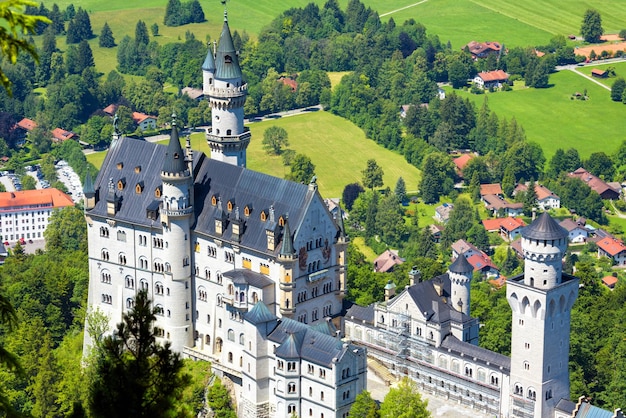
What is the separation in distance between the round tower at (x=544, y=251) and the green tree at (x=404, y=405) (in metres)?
14.8

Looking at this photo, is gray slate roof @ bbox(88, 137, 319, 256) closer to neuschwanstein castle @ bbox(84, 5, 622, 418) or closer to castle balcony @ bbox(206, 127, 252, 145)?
neuschwanstein castle @ bbox(84, 5, 622, 418)

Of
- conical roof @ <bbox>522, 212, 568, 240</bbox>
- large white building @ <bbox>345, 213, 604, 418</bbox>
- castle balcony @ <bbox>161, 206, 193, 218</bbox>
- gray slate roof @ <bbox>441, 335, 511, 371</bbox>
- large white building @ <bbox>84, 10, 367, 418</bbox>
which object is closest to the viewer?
conical roof @ <bbox>522, 212, 568, 240</bbox>

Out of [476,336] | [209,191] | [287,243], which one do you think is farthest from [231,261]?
[476,336]

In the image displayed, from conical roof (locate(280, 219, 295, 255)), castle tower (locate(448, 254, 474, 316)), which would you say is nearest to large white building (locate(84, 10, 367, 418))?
conical roof (locate(280, 219, 295, 255))

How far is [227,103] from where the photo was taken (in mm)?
145125

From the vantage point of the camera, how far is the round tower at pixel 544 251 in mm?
121000

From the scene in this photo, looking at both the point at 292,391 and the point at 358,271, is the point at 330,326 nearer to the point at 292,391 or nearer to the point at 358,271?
the point at 292,391

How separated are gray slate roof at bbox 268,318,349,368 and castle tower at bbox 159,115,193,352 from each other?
1473 centimetres

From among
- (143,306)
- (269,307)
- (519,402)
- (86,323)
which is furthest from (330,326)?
(143,306)

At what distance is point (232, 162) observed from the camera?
147125mm

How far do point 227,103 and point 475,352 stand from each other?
38598mm

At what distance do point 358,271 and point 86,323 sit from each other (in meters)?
31.8

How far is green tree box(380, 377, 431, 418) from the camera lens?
122 metres

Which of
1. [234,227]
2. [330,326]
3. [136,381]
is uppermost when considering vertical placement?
[136,381]
